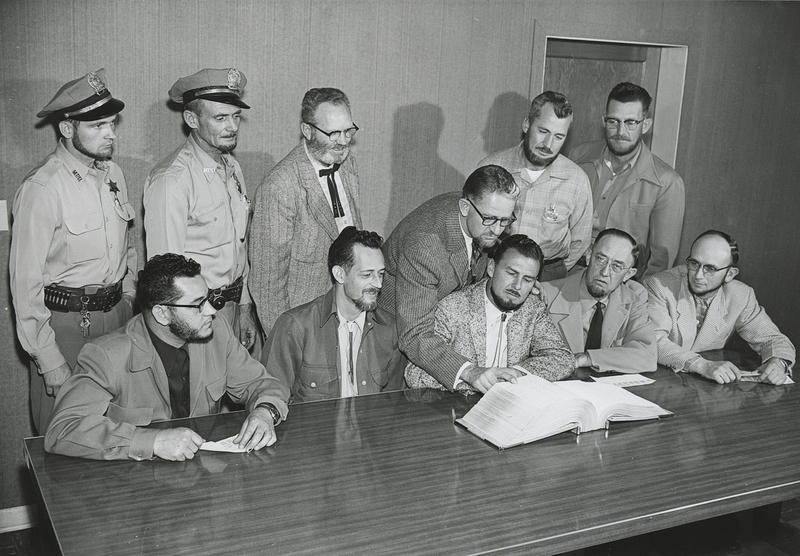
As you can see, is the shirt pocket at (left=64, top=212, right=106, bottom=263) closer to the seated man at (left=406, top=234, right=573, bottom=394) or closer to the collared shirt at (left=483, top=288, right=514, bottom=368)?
the seated man at (left=406, top=234, right=573, bottom=394)

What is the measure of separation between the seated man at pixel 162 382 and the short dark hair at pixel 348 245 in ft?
1.73

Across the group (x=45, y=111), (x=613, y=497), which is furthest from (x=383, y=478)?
(x=45, y=111)

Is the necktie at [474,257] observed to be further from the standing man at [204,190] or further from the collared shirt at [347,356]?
the standing man at [204,190]

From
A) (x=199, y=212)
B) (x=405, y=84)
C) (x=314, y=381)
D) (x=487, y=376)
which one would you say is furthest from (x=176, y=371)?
(x=405, y=84)

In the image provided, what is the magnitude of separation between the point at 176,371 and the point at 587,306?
1.77 m

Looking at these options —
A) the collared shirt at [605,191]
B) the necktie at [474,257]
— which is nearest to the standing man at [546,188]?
the collared shirt at [605,191]

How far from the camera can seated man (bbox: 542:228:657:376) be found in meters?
3.43

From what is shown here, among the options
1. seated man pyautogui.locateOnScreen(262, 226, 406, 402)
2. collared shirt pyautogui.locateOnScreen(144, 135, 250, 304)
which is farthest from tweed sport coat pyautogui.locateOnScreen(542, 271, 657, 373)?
collared shirt pyautogui.locateOnScreen(144, 135, 250, 304)

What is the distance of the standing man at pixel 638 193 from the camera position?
4.02 metres

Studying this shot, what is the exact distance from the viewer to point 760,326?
355cm

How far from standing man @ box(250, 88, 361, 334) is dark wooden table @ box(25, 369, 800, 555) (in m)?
0.78

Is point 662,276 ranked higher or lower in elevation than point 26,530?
higher

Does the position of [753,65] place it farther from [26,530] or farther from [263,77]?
[26,530]

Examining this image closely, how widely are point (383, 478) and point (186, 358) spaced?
2.73 feet
